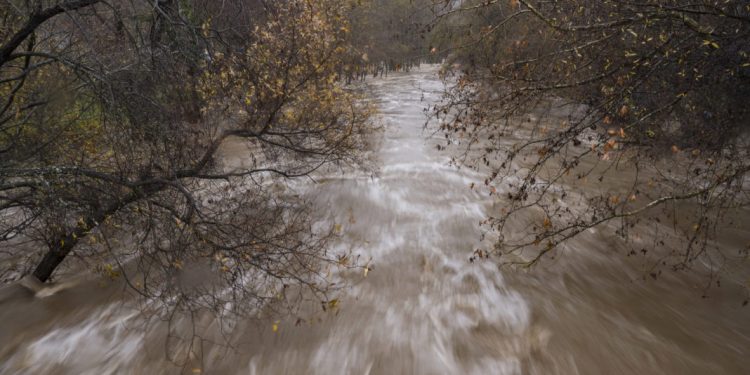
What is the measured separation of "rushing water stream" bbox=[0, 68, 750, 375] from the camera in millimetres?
5277

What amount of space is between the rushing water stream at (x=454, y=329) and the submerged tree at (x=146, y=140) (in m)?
0.73

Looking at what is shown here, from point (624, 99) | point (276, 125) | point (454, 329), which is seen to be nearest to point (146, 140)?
point (276, 125)

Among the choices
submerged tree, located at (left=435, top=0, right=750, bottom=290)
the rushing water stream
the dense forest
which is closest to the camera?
submerged tree, located at (left=435, top=0, right=750, bottom=290)

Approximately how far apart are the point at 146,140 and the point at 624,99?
589 cm

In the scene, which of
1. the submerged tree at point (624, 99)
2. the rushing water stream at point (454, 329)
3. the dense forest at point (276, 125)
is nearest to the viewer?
the submerged tree at point (624, 99)

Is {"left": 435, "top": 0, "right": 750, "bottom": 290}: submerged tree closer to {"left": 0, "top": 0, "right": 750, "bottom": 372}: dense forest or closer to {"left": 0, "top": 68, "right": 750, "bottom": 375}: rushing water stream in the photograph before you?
{"left": 0, "top": 0, "right": 750, "bottom": 372}: dense forest

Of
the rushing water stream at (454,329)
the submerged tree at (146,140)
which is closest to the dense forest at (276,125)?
the submerged tree at (146,140)

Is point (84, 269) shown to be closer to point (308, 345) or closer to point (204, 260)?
point (204, 260)

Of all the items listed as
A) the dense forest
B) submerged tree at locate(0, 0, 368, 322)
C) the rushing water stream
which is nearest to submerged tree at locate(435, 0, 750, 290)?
the dense forest

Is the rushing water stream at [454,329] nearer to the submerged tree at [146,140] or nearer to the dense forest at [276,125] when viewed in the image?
the dense forest at [276,125]

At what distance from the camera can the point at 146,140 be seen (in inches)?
205

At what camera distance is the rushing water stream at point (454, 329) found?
5.28 metres

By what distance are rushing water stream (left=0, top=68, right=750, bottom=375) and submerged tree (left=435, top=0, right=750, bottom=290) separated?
2.21ft

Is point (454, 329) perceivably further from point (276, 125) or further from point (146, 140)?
point (276, 125)
